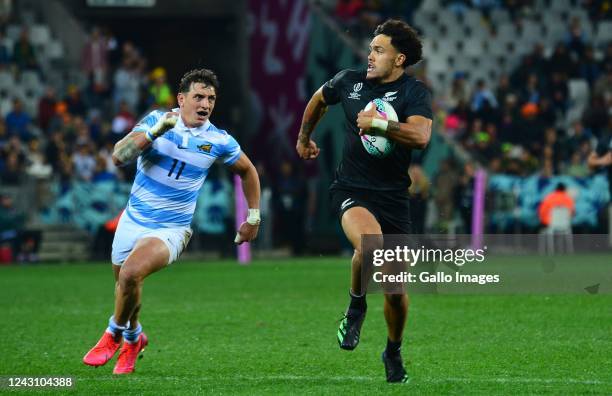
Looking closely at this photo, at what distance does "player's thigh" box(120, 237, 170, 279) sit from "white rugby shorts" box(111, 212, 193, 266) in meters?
0.05

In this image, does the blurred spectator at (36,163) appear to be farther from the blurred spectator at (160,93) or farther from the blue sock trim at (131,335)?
the blue sock trim at (131,335)

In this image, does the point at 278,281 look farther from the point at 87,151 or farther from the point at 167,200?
the point at 167,200

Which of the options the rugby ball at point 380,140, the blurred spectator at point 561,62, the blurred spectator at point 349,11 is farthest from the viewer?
the blurred spectator at point 561,62

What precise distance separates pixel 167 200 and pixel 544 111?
67.6 feet

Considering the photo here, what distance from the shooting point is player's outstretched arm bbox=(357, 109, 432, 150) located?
8.77 metres

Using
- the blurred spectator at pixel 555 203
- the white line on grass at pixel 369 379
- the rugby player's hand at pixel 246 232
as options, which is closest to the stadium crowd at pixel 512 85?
the blurred spectator at pixel 555 203

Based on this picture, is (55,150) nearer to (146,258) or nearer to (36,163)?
(36,163)

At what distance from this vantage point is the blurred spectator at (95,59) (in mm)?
28531

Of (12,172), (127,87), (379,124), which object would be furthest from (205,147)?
(127,87)

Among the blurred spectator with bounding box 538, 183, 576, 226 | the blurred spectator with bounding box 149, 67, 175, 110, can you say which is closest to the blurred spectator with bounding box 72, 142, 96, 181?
the blurred spectator with bounding box 149, 67, 175, 110

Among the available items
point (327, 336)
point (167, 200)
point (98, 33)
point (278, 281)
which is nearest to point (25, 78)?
point (98, 33)

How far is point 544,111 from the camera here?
29641 mm

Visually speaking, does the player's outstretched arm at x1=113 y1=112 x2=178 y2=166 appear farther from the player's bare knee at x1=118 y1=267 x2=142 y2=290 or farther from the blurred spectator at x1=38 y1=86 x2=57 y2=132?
the blurred spectator at x1=38 y1=86 x2=57 y2=132

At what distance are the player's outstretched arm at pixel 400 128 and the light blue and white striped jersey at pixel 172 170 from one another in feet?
5.26
